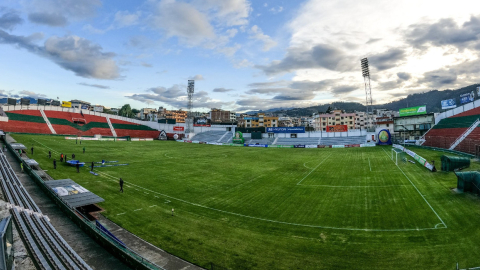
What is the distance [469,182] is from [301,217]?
18609mm

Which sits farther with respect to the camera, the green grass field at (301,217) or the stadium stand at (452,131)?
the stadium stand at (452,131)

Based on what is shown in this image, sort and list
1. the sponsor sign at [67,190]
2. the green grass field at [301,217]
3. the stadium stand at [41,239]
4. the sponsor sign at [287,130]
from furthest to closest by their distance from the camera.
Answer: the sponsor sign at [287,130] < the sponsor sign at [67,190] < the green grass field at [301,217] < the stadium stand at [41,239]

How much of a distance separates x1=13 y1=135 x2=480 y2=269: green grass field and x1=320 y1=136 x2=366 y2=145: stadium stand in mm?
43175

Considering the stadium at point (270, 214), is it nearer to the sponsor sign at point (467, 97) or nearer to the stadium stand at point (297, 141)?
the stadium stand at point (297, 141)

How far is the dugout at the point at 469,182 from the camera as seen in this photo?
75.2 ft

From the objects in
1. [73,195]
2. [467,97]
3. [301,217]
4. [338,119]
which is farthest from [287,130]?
[73,195]

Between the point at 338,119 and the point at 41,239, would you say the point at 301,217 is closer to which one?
the point at 41,239

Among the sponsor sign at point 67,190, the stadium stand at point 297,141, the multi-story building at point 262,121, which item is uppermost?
the multi-story building at point 262,121

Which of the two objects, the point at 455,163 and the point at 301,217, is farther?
the point at 455,163

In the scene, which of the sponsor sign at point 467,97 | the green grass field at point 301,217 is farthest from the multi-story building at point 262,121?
the green grass field at point 301,217

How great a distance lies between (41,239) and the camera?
37.3 feet

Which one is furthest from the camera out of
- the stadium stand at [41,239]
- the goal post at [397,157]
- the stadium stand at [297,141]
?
the stadium stand at [297,141]

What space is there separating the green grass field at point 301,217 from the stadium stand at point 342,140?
43.2m

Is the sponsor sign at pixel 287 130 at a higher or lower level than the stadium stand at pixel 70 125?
lower
